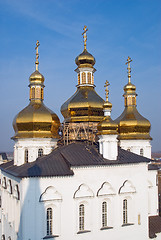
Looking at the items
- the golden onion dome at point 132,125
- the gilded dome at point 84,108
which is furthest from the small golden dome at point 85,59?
the golden onion dome at point 132,125

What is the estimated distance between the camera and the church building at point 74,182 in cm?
1275

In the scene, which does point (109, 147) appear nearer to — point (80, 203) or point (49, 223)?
point (80, 203)

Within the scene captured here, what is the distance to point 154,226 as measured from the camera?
16547 millimetres

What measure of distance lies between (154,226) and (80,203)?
574 centimetres

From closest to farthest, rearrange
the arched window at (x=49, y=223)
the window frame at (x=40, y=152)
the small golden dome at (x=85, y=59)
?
the arched window at (x=49, y=223)
the window frame at (x=40, y=152)
the small golden dome at (x=85, y=59)

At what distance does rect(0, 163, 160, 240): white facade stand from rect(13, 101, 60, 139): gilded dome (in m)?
2.64

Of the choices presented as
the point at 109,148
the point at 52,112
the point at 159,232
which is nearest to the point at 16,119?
the point at 52,112

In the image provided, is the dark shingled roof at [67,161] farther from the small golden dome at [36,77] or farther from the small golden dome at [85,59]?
the small golden dome at [85,59]

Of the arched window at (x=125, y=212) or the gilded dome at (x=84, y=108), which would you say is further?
the gilded dome at (x=84, y=108)

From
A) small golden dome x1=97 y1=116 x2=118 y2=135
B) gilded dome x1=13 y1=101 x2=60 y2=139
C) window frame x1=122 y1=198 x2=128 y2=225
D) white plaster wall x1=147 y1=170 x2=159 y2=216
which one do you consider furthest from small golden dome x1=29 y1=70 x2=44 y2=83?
white plaster wall x1=147 y1=170 x2=159 y2=216

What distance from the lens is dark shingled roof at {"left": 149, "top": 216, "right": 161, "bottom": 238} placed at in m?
15.7

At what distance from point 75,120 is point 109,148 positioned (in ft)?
15.0

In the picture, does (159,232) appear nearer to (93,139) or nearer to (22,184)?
(93,139)

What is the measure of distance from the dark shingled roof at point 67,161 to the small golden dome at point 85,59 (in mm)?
7416
